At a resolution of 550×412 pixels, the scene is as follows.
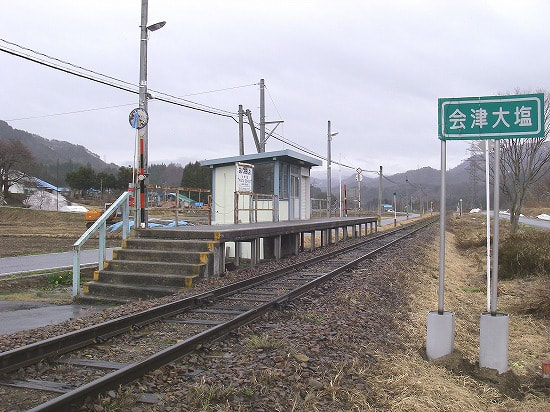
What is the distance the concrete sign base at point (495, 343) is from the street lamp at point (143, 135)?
29.9 ft

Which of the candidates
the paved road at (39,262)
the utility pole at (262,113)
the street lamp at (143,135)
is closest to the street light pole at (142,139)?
the street lamp at (143,135)

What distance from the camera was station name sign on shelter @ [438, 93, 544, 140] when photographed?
5094mm

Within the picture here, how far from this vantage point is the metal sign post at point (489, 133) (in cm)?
507

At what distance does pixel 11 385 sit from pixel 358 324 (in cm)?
384

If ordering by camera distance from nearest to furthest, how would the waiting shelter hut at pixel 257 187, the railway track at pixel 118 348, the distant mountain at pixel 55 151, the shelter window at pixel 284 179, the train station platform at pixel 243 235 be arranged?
the railway track at pixel 118 348
the train station platform at pixel 243 235
the waiting shelter hut at pixel 257 187
the shelter window at pixel 284 179
the distant mountain at pixel 55 151

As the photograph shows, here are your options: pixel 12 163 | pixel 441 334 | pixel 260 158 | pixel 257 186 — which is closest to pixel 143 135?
pixel 260 158

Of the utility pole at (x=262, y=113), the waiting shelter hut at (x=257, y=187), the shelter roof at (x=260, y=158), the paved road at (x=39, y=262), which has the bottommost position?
the paved road at (x=39, y=262)

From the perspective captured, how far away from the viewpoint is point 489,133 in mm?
5250

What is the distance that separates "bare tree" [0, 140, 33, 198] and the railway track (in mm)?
70393

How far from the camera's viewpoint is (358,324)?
6.30m

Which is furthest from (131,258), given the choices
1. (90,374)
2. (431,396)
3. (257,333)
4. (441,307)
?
(431,396)

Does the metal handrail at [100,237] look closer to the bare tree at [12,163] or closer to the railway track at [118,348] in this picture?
the railway track at [118,348]

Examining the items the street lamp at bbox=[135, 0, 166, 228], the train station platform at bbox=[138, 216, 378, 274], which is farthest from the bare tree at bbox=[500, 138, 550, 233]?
the street lamp at bbox=[135, 0, 166, 228]

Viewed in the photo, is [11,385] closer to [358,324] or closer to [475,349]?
[358,324]
